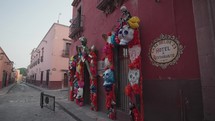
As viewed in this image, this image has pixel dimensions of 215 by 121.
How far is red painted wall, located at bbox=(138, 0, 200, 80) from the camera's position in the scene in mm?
3217

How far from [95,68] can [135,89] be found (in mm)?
3385

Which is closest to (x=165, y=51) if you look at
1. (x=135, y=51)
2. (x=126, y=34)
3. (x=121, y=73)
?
(x=135, y=51)

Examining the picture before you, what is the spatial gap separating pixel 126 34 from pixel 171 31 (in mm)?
1313

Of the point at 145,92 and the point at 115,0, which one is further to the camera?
the point at 115,0

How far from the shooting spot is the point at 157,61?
3.96 meters

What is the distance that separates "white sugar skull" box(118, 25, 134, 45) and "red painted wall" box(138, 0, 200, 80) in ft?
1.24

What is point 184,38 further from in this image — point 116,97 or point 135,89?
point 116,97

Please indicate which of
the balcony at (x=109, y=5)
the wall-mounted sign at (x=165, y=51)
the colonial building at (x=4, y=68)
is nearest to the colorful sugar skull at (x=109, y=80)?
A: the wall-mounted sign at (x=165, y=51)

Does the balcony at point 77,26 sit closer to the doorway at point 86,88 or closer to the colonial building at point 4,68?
the doorway at point 86,88

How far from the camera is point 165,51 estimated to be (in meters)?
3.75

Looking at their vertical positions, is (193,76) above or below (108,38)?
below

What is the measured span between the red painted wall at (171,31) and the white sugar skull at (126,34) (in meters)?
0.38

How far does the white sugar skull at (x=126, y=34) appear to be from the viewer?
4441 millimetres

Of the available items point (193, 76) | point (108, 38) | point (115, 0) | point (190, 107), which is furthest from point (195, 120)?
point (115, 0)
